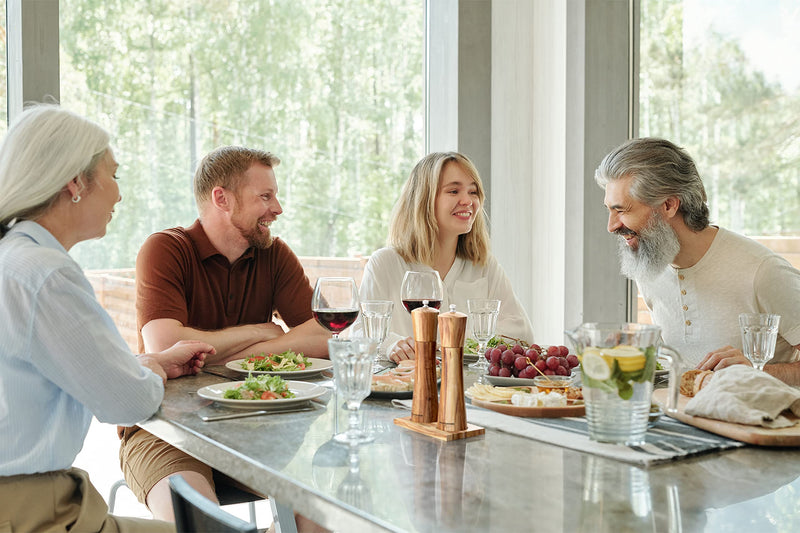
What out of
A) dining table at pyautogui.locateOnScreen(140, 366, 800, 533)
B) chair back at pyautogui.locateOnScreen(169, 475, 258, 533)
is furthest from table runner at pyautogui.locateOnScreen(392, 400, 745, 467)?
chair back at pyautogui.locateOnScreen(169, 475, 258, 533)

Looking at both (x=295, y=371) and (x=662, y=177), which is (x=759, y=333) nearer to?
(x=662, y=177)

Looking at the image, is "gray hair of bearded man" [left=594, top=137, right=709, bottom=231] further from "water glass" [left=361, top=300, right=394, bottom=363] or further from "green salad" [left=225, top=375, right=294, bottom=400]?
"green salad" [left=225, top=375, right=294, bottom=400]

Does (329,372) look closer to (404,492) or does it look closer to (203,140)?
(404,492)

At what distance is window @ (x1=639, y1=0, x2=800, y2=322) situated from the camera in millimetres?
3371

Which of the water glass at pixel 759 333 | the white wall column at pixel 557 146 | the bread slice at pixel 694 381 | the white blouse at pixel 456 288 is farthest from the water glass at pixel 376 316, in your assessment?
the white wall column at pixel 557 146

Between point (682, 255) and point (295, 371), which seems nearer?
point (295, 371)

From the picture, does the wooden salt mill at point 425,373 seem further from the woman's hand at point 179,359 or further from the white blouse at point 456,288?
the white blouse at point 456,288

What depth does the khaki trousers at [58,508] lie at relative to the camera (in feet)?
4.80

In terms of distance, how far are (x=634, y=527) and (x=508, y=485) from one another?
22 centimetres

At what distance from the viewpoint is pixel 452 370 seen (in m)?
1.43

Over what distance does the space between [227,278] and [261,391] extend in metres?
0.99

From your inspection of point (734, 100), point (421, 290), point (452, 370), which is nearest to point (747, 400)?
point (452, 370)

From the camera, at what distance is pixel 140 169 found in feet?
11.0

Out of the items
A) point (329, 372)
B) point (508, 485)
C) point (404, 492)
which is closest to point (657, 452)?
point (508, 485)
